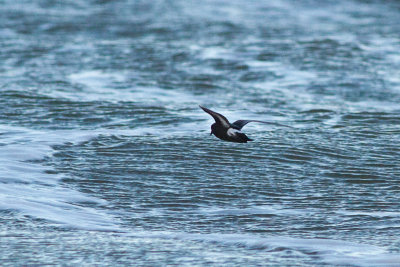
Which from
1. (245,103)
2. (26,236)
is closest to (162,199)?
(26,236)

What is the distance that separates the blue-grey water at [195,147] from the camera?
5.77m

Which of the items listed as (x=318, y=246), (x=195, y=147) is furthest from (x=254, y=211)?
(x=195, y=147)

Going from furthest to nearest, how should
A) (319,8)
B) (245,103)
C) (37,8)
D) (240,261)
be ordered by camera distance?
1. (319,8)
2. (37,8)
3. (245,103)
4. (240,261)

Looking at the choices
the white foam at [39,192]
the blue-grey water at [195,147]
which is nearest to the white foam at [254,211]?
the blue-grey water at [195,147]

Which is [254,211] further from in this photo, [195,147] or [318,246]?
[195,147]

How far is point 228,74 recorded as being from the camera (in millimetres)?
14266

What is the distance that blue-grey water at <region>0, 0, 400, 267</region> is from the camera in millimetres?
5770

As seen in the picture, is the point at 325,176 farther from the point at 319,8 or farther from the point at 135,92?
the point at 319,8

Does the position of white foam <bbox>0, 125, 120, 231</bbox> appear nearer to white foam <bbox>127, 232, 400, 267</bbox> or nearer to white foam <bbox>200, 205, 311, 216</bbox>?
white foam <bbox>127, 232, 400, 267</bbox>

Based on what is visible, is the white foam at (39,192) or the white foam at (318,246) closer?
the white foam at (318,246)

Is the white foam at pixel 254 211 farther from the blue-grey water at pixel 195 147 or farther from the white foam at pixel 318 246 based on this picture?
the white foam at pixel 318 246

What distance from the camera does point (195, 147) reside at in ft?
29.0

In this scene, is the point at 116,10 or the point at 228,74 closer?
the point at 228,74

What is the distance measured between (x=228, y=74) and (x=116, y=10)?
26.4 feet
